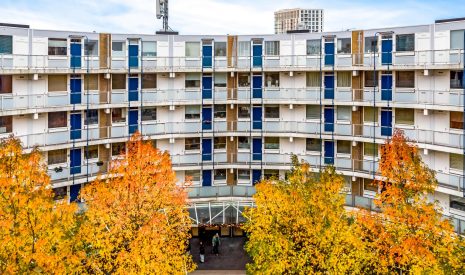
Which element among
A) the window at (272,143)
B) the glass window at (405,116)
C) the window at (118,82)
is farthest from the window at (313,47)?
the window at (118,82)

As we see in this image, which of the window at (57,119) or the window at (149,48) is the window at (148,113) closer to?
the window at (149,48)

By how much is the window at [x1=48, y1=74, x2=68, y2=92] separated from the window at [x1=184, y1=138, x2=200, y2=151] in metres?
11.0

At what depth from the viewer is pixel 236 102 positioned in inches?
1593

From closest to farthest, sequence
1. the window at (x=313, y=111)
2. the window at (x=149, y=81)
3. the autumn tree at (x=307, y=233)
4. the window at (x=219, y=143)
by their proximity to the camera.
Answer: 1. the autumn tree at (x=307, y=233)
2. the window at (x=149, y=81)
3. the window at (x=313, y=111)
4. the window at (x=219, y=143)

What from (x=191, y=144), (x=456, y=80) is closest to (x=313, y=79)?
(x=456, y=80)

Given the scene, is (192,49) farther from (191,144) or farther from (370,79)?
(370,79)

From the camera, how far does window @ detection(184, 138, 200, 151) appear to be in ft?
135

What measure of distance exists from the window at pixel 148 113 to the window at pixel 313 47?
554 inches

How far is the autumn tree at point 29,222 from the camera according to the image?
68.5 feet

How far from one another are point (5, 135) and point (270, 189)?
19330mm

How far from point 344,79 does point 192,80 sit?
510 inches

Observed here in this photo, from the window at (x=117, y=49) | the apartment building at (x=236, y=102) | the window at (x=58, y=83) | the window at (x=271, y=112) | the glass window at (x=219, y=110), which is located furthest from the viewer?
the glass window at (x=219, y=110)

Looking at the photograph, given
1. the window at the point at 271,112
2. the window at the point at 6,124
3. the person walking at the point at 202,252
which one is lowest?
the person walking at the point at 202,252

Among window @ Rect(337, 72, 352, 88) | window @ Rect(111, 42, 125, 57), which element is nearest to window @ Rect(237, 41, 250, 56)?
window @ Rect(337, 72, 352, 88)
